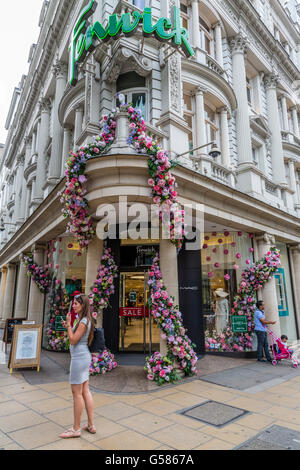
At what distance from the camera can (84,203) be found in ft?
24.6

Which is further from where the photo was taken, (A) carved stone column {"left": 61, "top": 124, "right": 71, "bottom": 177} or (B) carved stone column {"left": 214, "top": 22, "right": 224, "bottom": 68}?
(A) carved stone column {"left": 61, "top": 124, "right": 71, "bottom": 177}

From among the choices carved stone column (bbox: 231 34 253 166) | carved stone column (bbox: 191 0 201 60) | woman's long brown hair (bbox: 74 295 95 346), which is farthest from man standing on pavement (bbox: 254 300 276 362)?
carved stone column (bbox: 191 0 201 60)

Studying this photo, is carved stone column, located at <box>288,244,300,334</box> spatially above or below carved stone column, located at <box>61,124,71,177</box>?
below

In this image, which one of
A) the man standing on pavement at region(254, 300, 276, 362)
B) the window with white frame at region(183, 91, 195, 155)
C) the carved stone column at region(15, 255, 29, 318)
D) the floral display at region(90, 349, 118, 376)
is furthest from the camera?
the carved stone column at region(15, 255, 29, 318)

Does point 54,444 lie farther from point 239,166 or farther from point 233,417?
point 239,166

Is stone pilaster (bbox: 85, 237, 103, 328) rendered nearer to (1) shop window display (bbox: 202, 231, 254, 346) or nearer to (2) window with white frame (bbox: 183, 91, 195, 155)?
(1) shop window display (bbox: 202, 231, 254, 346)

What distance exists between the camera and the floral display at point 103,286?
8109mm

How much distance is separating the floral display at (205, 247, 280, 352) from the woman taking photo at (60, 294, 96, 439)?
268 inches

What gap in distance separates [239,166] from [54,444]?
1106 cm

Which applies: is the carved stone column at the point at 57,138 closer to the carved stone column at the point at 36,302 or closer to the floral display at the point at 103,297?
the carved stone column at the point at 36,302

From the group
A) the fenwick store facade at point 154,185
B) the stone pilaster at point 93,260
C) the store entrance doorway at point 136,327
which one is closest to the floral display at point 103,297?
the stone pilaster at point 93,260

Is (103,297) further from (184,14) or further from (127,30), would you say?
(184,14)

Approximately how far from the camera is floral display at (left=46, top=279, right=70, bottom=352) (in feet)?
36.2

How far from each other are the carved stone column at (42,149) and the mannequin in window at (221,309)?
1057 cm
